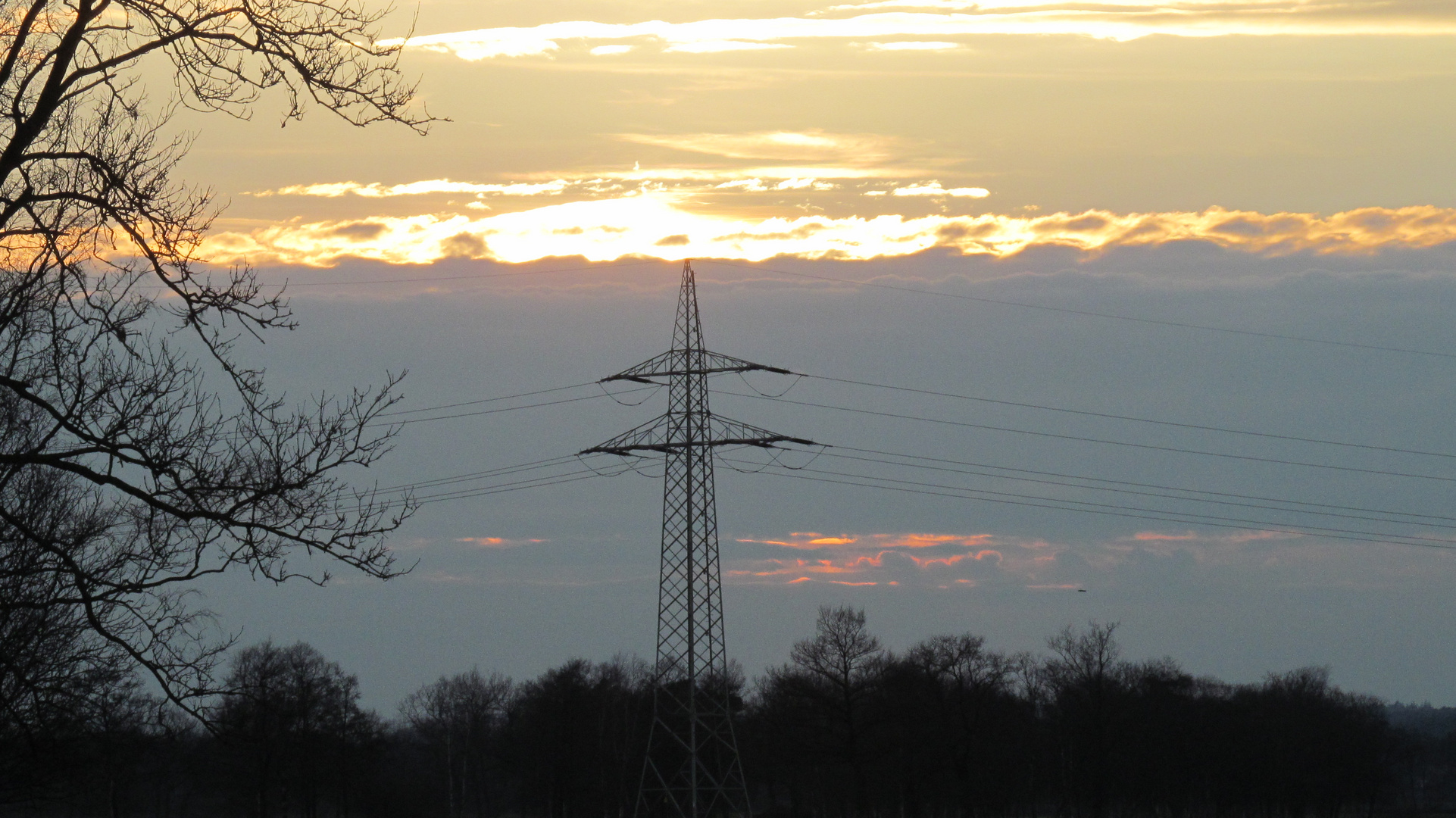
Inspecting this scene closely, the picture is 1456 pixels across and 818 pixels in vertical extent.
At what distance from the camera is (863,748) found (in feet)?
244

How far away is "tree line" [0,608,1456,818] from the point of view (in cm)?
7550

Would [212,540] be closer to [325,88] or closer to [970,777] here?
[325,88]

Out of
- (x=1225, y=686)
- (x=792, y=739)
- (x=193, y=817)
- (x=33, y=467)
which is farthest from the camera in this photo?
(x=1225, y=686)

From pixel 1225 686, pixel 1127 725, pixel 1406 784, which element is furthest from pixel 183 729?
pixel 1406 784

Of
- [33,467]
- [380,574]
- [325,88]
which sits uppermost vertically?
[325,88]

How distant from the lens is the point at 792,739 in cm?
7550

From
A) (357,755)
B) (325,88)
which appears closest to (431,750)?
(357,755)

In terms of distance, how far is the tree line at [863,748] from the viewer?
2972 inches

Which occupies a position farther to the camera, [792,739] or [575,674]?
[575,674]

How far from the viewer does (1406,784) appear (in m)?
160

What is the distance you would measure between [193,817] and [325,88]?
107 metres

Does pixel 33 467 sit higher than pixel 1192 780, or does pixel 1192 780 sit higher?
pixel 33 467

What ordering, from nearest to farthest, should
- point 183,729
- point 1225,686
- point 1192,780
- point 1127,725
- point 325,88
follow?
point 325,88, point 183,729, point 1127,725, point 1192,780, point 1225,686

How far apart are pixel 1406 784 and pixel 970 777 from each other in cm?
10281
